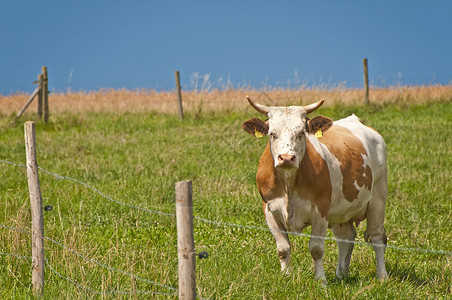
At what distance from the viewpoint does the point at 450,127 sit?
1680 centimetres

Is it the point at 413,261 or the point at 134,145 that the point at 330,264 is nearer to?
the point at 413,261

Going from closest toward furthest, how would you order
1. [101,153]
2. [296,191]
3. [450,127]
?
1. [296,191]
2. [101,153]
3. [450,127]

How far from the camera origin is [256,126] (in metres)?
5.29

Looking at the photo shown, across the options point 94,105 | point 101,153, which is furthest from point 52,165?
point 94,105

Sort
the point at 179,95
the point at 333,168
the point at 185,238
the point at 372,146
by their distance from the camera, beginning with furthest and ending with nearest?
the point at 179,95, the point at 372,146, the point at 333,168, the point at 185,238

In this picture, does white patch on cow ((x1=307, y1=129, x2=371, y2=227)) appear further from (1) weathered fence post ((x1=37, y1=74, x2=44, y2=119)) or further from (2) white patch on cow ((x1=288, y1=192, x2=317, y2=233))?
(1) weathered fence post ((x1=37, y1=74, x2=44, y2=119))

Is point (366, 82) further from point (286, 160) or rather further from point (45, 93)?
point (286, 160)

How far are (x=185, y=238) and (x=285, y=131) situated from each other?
66.5 inches

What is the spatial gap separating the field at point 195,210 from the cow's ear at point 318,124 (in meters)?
1.11

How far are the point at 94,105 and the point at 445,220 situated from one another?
17.0 m

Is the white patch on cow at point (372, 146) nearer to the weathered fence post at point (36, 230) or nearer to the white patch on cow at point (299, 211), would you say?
the white patch on cow at point (299, 211)

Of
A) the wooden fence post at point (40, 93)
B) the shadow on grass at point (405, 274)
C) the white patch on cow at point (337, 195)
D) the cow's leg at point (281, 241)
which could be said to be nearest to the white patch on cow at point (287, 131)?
the white patch on cow at point (337, 195)

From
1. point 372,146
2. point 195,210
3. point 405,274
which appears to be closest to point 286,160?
point 372,146

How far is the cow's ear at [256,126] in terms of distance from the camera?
17.2ft
